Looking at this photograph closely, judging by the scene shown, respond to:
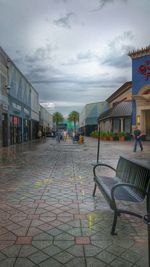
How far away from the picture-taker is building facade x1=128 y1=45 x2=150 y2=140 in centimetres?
3566

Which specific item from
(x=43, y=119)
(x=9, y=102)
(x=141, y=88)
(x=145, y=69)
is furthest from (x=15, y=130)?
(x=43, y=119)

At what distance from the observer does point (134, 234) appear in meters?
4.08

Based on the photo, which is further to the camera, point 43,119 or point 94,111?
point 94,111

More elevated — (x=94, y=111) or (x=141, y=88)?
(x=141, y=88)

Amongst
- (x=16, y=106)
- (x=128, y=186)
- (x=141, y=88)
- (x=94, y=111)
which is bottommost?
(x=128, y=186)

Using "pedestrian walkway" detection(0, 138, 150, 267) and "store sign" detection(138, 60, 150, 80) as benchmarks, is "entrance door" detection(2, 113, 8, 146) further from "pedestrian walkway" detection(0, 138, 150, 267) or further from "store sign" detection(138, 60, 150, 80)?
"store sign" detection(138, 60, 150, 80)

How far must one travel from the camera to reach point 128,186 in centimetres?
412

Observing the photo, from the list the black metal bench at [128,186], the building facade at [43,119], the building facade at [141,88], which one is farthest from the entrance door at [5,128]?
the building facade at [43,119]

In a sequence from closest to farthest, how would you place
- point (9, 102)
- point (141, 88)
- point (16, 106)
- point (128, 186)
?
point (128, 186), point (9, 102), point (16, 106), point (141, 88)

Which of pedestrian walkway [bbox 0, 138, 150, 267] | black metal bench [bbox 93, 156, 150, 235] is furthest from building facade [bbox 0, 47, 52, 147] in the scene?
black metal bench [bbox 93, 156, 150, 235]

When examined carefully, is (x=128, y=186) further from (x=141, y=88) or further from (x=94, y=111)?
(x=94, y=111)

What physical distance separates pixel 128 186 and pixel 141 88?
33968 millimetres

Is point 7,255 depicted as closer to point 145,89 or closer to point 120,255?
point 120,255

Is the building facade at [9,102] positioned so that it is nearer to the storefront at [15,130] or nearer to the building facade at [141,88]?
the storefront at [15,130]
